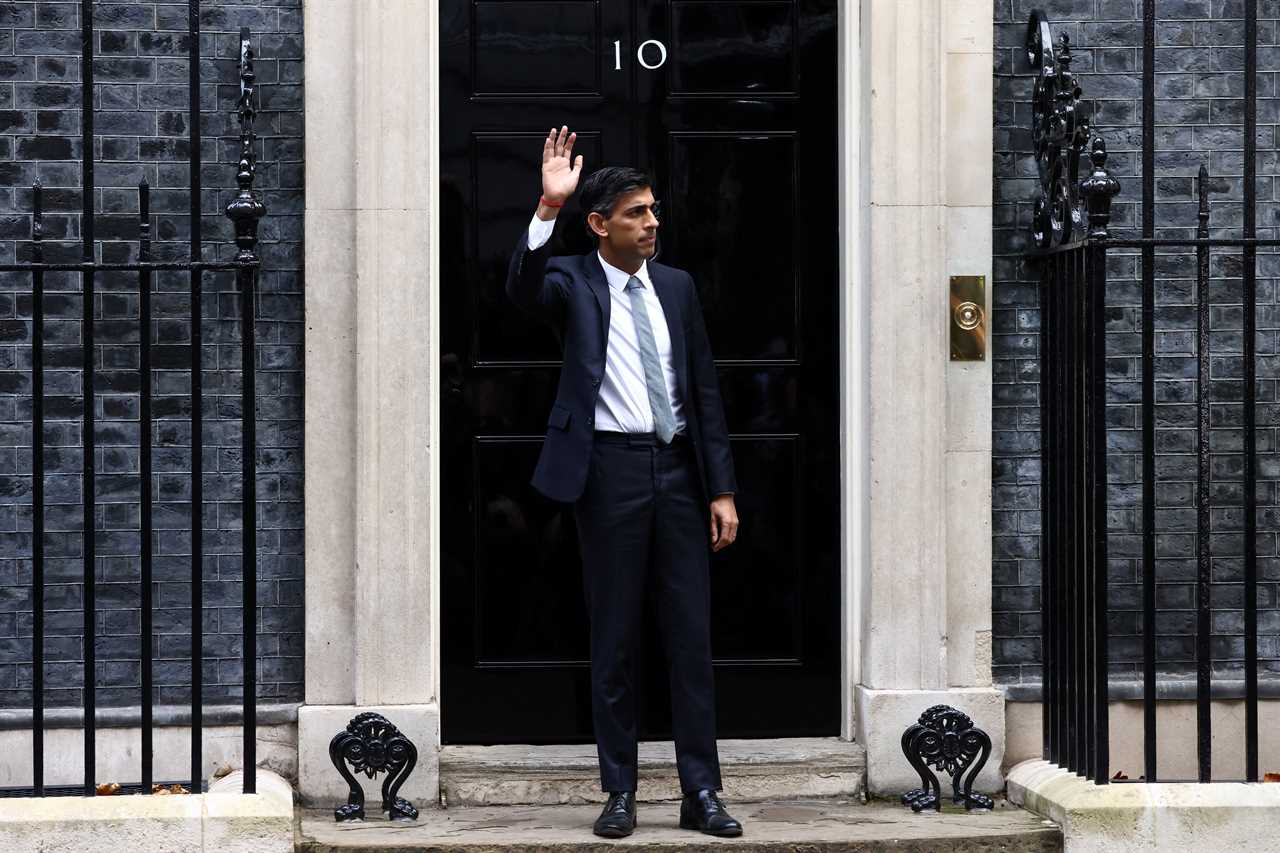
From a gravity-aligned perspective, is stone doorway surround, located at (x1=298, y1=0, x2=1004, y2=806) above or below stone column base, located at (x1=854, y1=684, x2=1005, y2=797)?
above

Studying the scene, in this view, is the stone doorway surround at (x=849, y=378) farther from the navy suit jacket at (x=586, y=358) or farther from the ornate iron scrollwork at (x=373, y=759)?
the navy suit jacket at (x=586, y=358)

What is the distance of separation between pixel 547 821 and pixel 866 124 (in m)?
2.60

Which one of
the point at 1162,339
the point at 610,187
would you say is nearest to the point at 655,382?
the point at 610,187

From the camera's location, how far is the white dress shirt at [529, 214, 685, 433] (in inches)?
224

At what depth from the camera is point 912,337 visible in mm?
6352

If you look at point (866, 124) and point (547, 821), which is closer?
point (547, 821)

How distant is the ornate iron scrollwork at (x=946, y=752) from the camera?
20.1 ft

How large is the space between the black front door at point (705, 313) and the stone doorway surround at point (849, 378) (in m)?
0.13

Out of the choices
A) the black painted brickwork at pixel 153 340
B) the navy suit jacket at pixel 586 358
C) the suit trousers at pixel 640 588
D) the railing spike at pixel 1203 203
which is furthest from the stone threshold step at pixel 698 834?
the railing spike at pixel 1203 203

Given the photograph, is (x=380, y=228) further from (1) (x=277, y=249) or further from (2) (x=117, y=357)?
(2) (x=117, y=357)

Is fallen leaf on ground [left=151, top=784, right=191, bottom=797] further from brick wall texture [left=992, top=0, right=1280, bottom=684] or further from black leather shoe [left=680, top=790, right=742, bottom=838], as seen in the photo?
brick wall texture [left=992, top=0, right=1280, bottom=684]

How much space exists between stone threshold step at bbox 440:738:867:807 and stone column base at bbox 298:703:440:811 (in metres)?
0.09

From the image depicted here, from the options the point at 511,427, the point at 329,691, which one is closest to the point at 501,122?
the point at 511,427

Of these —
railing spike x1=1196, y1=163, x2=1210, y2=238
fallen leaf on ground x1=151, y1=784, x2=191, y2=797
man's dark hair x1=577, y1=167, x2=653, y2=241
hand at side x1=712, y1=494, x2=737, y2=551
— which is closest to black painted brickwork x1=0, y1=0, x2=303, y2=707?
fallen leaf on ground x1=151, y1=784, x2=191, y2=797
